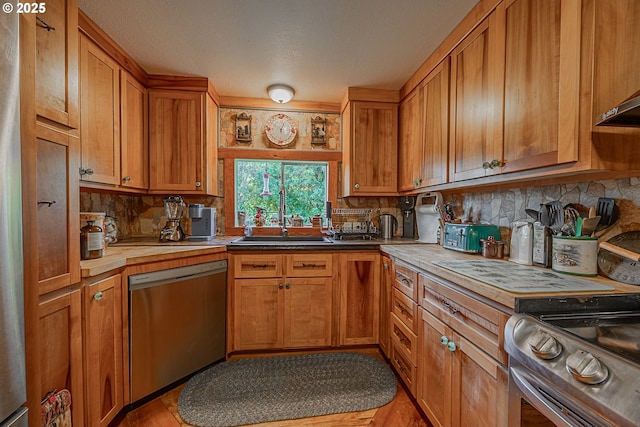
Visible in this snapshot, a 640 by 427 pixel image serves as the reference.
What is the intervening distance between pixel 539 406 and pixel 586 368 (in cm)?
23

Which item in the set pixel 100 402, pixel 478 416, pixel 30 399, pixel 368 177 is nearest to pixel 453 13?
pixel 368 177

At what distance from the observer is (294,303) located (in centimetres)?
214

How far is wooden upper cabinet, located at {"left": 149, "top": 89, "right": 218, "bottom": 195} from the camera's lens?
2250mm

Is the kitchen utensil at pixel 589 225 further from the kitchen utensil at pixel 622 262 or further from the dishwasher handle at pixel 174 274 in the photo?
the dishwasher handle at pixel 174 274

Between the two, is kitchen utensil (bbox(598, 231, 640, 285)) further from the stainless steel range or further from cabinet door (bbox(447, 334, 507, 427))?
cabinet door (bbox(447, 334, 507, 427))

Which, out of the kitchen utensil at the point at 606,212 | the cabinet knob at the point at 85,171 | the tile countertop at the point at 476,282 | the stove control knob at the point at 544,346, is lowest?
the stove control knob at the point at 544,346

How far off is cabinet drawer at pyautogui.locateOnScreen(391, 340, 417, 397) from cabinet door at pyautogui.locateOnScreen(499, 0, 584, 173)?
126 cm

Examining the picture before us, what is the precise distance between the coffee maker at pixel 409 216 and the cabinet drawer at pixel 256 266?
1326 mm

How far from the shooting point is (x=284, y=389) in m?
1.75

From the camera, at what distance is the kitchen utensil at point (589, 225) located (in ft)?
3.76

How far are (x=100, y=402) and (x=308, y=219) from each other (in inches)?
79.0

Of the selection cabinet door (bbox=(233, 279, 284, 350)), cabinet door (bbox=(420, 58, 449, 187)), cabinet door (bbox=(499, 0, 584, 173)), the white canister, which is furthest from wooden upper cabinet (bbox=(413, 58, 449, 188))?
cabinet door (bbox=(233, 279, 284, 350))

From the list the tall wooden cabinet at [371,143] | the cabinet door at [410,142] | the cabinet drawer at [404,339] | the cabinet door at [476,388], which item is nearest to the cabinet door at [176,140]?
the tall wooden cabinet at [371,143]

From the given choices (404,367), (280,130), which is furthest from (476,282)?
(280,130)
